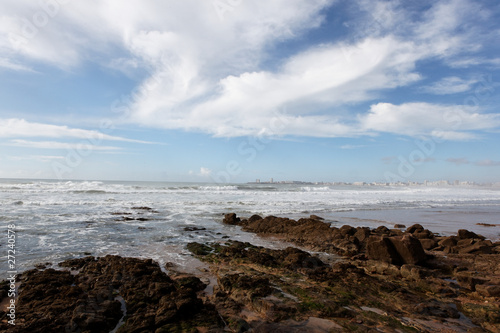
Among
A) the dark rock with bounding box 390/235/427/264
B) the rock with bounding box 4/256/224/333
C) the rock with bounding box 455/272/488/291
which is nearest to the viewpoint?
the rock with bounding box 4/256/224/333

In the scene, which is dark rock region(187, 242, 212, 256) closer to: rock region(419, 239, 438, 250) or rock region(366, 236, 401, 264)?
rock region(366, 236, 401, 264)

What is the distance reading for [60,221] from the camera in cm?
1516

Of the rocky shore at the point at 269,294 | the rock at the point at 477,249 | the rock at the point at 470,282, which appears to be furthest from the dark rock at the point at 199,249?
the rock at the point at 477,249

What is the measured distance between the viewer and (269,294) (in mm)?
5707

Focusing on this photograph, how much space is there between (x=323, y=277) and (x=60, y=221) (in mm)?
15179

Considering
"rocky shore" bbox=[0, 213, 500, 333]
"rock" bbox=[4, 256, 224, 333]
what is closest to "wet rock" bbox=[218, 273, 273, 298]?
"rocky shore" bbox=[0, 213, 500, 333]

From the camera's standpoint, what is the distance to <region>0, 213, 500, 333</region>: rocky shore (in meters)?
4.50

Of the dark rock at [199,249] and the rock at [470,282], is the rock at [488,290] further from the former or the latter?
the dark rock at [199,249]

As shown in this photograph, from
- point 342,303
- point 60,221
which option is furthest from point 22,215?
point 342,303

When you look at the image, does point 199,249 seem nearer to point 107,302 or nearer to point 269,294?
point 269,294

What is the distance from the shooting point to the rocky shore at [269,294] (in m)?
4.50

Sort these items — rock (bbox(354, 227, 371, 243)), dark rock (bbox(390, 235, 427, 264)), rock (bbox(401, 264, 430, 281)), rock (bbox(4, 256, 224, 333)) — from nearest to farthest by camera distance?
rock (bbox(4, 256, 224, 333)) → rock (bbox(401, 264, 430, 281)) → dark rock (bbox(390, 235, 427, 264)) → rock (bbox(354, 227, 371, 243))

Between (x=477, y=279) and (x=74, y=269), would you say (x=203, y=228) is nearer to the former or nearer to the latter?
(x=74, y=269)

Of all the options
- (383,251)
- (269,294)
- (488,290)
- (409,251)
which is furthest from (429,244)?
(269,294)
